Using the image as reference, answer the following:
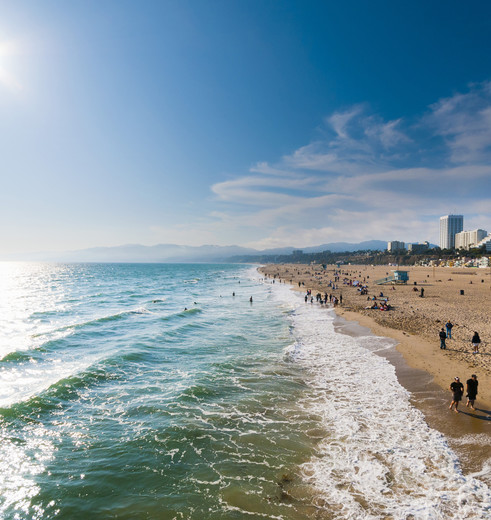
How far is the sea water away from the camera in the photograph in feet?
22.2

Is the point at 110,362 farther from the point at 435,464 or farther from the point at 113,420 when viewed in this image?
the point at 435,464

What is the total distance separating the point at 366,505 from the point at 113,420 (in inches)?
340

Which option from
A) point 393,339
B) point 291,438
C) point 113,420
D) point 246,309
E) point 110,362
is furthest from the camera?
point 246,309

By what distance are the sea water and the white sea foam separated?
0.03m

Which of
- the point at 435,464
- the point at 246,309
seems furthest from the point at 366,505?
the point at 246,309

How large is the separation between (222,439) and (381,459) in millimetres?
4621

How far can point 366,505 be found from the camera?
654 centimetres

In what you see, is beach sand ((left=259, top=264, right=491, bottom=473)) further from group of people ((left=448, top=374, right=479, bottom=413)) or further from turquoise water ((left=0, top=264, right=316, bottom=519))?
turquoise water ((left=0, top=264, right=316, bottom=519))

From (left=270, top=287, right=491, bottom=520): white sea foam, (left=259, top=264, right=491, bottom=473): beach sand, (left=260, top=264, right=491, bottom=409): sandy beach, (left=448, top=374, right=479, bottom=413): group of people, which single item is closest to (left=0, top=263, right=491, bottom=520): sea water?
(left=270, top=287, right=491, bottom=520): white sea foam

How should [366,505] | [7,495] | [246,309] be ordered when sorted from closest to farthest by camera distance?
1. [366,505]
2. [7,495]
3. [246,309]

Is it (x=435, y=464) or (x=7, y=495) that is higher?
(x=435, y=464)

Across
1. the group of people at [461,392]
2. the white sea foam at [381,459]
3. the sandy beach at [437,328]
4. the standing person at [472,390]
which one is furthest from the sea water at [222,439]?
the sandy beach at [437,328]

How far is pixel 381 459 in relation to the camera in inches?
318

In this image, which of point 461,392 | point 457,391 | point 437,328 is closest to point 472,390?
point 461,392
